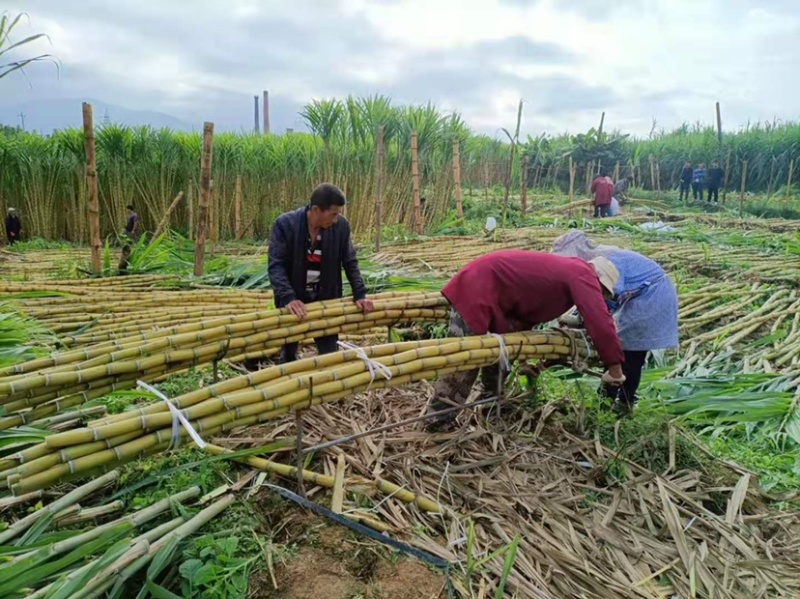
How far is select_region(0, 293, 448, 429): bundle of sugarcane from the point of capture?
2016 mm

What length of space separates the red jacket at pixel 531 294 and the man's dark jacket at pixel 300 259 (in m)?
0.66

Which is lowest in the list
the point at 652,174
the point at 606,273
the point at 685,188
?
the point at 606,273

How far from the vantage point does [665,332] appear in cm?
302

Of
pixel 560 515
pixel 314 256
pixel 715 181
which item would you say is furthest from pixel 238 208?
pixel 715 181

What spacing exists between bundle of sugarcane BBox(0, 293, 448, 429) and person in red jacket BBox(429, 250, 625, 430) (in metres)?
0.40

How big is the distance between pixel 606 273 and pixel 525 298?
45 centimetres

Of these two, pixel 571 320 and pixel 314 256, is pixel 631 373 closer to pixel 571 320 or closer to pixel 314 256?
pixel 571 320

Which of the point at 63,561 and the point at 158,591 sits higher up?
the point at 63,561

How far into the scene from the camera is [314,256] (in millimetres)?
3283

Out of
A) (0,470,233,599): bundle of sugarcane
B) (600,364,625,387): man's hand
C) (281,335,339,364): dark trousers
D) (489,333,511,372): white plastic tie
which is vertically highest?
(489,333,511,372): white plastic tie

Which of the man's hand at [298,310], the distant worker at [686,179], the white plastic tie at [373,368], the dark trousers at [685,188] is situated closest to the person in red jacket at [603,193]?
the distant worker at [686,179]

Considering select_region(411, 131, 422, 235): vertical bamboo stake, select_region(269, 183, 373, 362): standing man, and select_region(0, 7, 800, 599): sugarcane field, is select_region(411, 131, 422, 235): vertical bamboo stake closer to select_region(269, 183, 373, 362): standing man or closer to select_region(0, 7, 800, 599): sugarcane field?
select_region(0, 7, 800, 599): sugarcane field

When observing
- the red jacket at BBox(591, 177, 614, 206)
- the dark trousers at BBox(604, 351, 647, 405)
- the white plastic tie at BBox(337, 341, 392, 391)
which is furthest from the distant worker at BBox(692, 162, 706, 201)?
the white plastic tie at BBox(337, 341, 392, 391)

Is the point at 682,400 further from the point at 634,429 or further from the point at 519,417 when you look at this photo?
the point at 519,417
